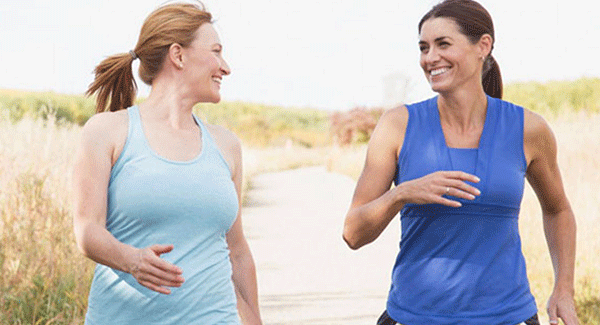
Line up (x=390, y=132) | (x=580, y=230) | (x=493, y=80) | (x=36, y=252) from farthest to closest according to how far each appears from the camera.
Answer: (x=580, y=230)
(x=36, y=252)
(x=493, y=80)
(x=390, y=132)

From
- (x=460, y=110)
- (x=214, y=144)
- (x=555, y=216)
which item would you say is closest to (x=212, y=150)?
(x=214, y=144)

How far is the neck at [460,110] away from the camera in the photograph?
10.7ft

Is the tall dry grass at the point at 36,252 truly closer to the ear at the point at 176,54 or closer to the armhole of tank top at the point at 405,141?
the ear at the point at 176,54

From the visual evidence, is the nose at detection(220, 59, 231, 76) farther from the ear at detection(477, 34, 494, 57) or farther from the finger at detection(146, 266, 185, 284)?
the ear at detection(477, 34, 494, 57)

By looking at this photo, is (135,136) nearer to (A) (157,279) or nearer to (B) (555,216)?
(A) (157,279)

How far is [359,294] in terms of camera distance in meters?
8.70

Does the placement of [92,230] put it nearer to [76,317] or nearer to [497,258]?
[497,258]

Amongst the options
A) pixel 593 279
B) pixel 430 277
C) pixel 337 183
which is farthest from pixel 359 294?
pixel 337 183

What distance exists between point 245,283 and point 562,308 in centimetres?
117

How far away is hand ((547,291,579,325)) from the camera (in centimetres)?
345

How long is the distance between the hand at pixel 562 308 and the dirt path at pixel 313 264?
392cm

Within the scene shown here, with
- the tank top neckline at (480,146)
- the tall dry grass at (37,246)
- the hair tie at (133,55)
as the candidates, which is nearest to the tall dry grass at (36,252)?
the tall dry grass at (37,246)

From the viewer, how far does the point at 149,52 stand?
3.15m

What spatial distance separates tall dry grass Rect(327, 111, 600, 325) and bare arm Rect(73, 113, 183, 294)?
4.70 m
